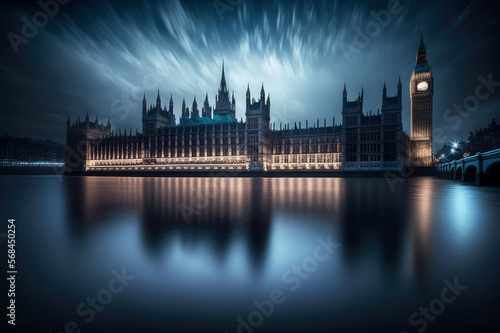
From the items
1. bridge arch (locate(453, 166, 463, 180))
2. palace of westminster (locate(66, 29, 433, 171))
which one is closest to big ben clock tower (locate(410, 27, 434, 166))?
palace of westminster (locate(66, 29, 433, 171))

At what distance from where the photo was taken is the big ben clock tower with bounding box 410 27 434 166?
7369cm

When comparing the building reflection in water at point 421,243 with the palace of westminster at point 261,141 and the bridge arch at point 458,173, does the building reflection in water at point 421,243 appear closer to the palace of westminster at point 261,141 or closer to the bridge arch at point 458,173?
the bridge arch at point 458,173

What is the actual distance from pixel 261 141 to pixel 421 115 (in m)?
60.4

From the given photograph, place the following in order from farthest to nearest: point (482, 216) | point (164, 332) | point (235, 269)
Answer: point (482, 216), point (235, 269), point (164, 332)

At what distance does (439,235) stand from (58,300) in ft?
21.0

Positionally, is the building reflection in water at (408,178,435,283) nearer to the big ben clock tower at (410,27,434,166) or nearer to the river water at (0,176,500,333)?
the river water at (0,176,500,333)

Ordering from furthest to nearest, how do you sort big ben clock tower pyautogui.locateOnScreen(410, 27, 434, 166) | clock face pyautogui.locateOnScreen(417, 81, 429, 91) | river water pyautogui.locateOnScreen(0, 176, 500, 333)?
clock face pyautogui.locateOnScreen(417, 81, 429, 91)
big ben clock tower pyautogui.locateOnScreen(410, 27, 434, 166)
river water pyautogui.locateOnScreen(0, 176, 500, 333)

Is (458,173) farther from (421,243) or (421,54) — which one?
(421,54)

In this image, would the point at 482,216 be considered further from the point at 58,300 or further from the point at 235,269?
the point at 58,300

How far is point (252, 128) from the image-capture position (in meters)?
60.9

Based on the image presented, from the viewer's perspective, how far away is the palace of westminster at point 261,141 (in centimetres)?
5181

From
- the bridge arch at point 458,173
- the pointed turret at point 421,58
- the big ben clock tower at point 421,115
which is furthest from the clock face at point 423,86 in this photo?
the bridge arch at point 458,173

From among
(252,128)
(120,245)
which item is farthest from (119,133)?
(120,245)

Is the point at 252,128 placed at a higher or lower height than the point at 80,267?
higher
